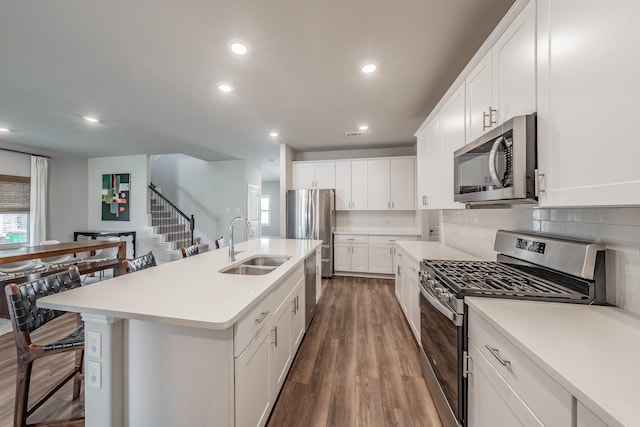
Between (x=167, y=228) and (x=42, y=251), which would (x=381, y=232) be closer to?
(x=42, y=251)

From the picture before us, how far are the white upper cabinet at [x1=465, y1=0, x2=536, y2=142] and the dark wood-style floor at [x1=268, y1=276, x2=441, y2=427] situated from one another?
1937 mm

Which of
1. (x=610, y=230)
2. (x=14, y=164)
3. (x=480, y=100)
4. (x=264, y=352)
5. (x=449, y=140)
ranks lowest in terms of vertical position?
(x=264, y=352)

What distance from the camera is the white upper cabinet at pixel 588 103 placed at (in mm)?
757

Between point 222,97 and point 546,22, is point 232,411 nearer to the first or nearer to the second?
point 546,22

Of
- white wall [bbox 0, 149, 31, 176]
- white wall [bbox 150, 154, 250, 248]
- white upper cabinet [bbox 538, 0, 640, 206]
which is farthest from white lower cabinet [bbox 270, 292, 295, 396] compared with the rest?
white wall [bbox 0, 149, 31, 176]

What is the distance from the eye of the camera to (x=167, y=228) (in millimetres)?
6590

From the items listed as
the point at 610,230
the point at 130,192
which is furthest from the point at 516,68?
the point at 130,192

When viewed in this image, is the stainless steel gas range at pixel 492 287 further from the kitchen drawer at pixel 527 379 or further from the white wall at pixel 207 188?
the white wall at pixel 207 188

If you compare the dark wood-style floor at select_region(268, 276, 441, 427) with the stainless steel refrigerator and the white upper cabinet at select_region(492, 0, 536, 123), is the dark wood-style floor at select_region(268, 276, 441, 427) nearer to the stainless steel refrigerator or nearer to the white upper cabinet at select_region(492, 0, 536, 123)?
the stainless steel refrigerator

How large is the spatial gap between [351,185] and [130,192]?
5558mm

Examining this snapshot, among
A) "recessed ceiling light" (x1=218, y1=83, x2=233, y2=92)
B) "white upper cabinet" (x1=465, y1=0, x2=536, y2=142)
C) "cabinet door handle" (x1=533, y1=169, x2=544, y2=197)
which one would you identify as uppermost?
"recessed ceiling light" (x1=218, y1=83, x2=233, y2=92)

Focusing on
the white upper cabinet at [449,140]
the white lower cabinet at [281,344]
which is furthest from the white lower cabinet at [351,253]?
the white lower cabinet at [281,344]

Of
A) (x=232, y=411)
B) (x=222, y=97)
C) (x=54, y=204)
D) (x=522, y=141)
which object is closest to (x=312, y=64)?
(x=222, y=97)

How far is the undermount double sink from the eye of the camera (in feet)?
6.82
